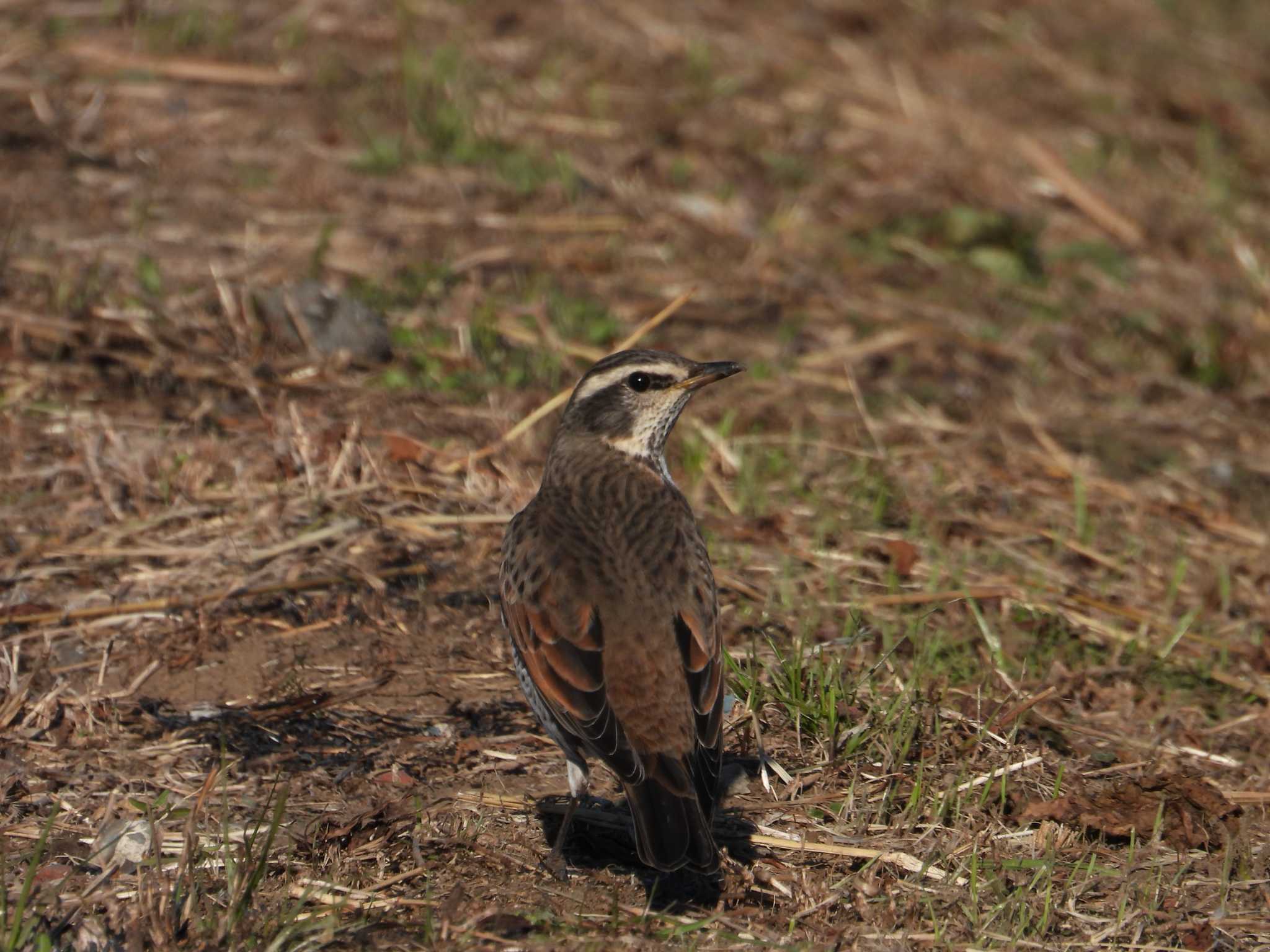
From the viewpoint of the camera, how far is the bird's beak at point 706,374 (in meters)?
7.15

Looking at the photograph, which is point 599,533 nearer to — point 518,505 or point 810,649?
point 810,649

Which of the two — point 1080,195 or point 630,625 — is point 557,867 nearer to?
point 630,625

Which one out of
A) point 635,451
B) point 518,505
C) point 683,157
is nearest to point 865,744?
point 635,451

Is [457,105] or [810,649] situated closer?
[810,649]

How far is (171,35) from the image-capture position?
524 inches

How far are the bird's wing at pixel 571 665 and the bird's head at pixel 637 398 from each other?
3.63 feet

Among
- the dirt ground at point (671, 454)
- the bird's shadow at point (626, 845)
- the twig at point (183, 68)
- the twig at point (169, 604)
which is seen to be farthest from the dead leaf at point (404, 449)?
the twig at point (183, 68)

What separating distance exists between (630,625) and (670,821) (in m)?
0.85

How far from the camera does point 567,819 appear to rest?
19.8 feet

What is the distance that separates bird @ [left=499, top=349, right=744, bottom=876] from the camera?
5746 mm

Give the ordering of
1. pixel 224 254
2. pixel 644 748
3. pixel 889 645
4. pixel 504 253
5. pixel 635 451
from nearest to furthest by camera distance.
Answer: pixel 644 748
pixel 635 451
pixel 889 645
pixel 224 254
pixel 504 253

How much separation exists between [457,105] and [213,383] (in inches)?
167

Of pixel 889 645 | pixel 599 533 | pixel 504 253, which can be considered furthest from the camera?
pixel 504 253

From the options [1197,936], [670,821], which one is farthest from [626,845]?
[1197,936]
